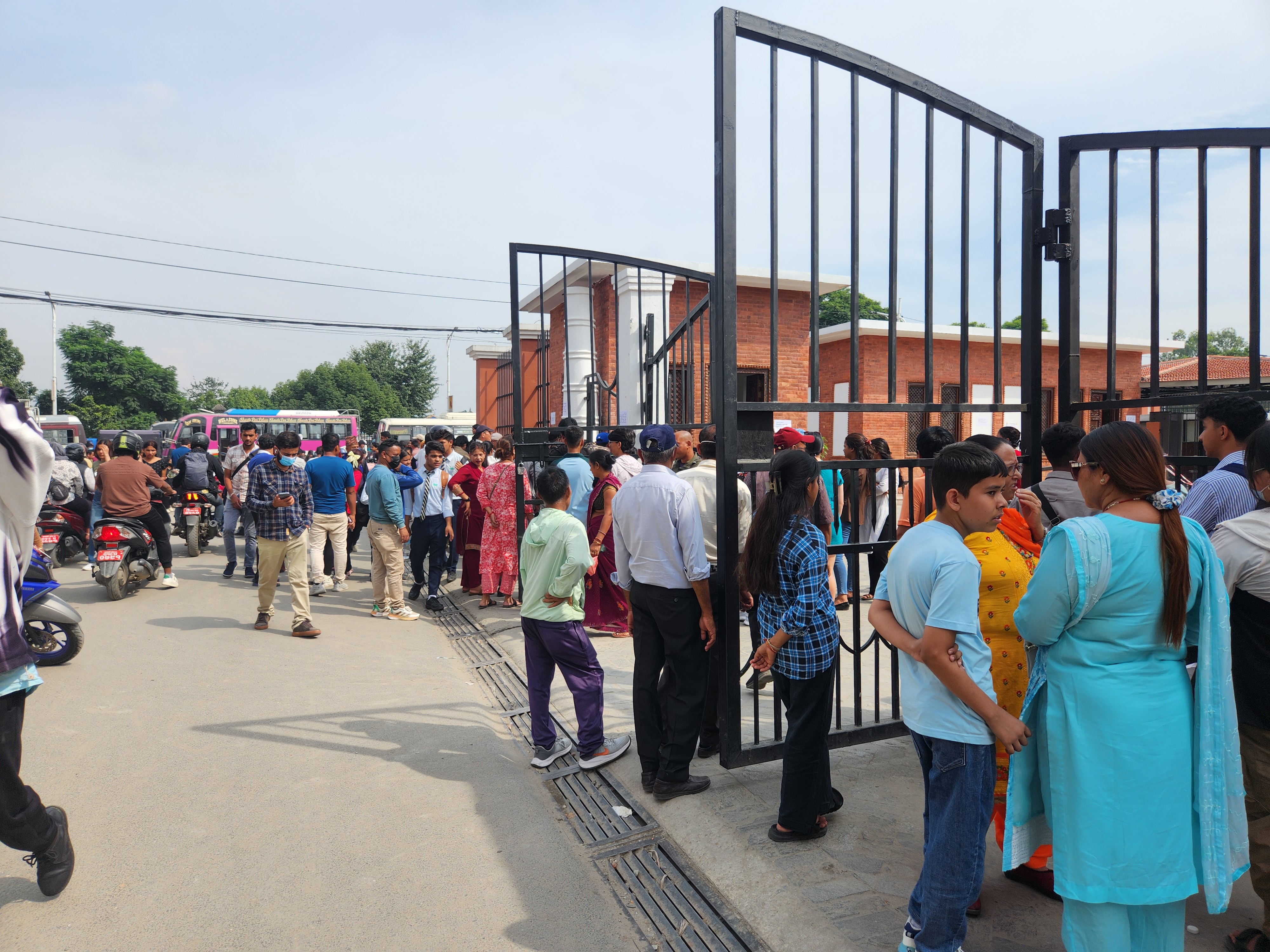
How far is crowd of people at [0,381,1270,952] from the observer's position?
6.88ft

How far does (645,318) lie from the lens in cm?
1123

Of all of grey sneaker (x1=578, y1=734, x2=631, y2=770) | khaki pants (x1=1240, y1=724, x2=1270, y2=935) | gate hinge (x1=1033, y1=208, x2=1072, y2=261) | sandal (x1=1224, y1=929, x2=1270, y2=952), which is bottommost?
grey sneaker (x1=578, y1=734, x2=631, y2=770)

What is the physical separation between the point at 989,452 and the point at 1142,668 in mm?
700

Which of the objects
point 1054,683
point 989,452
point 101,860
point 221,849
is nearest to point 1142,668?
point 1054,683

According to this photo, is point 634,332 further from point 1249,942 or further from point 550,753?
point 1249,942

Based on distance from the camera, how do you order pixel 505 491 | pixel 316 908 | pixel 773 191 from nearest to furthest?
pixel 316 908 → pixel 773 191 → pixel 505 491

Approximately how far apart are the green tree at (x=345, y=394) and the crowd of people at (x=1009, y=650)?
60302mm

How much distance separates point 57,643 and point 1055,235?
24.5 feet

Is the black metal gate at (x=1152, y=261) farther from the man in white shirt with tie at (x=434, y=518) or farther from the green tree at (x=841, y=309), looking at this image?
the green tree at (x=841, y=309)

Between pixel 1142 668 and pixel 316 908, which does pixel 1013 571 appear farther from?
pixel 316 908

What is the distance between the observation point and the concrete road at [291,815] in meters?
2.94

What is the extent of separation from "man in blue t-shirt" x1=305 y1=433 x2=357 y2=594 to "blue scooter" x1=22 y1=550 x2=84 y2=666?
2901 mm

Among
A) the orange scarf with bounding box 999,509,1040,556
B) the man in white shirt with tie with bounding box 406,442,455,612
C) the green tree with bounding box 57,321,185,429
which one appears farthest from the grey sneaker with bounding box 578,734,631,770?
the green tree with bounding box 57,321,185,429

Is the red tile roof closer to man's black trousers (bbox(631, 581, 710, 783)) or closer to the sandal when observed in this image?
the sandal
